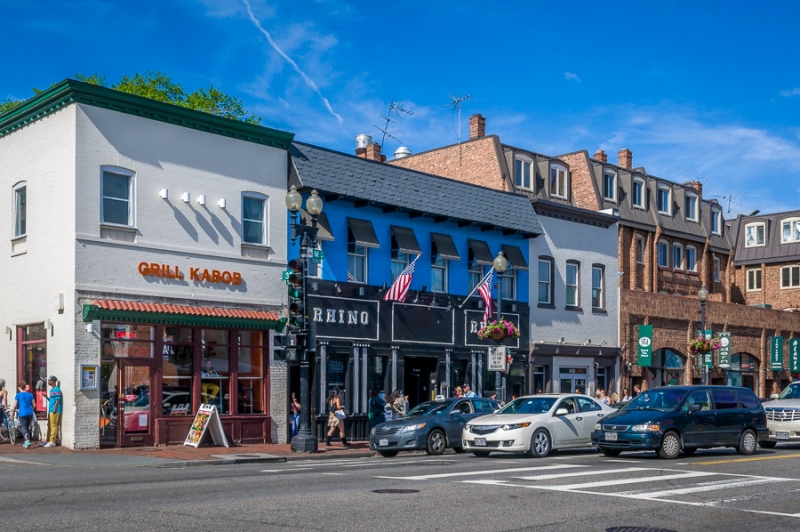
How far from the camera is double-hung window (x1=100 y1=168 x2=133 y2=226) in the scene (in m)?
23.5

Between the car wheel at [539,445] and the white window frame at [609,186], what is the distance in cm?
2281

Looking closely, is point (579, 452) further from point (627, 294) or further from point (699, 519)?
point (627, 294)

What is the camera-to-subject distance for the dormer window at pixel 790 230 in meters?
56.1

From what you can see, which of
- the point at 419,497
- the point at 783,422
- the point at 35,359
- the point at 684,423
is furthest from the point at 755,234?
the point at 419,497

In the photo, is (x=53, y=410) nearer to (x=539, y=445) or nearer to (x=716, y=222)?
(x=539, y=445)

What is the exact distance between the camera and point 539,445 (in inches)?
793

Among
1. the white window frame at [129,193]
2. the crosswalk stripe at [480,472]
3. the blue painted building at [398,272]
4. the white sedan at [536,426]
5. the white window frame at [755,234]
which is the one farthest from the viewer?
the white window frame at [755,234]

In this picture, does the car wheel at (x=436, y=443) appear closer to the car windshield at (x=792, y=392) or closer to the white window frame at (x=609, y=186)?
the car windshield at (x=792, y=392)

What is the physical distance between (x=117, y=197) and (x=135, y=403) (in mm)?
5078

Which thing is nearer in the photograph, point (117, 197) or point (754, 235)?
point (117, 197)

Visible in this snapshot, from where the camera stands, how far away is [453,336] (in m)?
31.7

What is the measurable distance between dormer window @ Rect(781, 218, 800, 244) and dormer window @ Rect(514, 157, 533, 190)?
24.6 m

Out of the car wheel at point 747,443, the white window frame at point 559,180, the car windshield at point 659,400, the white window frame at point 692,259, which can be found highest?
the white window frame at point 559,180

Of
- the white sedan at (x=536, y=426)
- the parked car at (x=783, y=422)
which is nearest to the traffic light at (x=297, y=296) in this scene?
the white sedan at (x=536, y=426)
